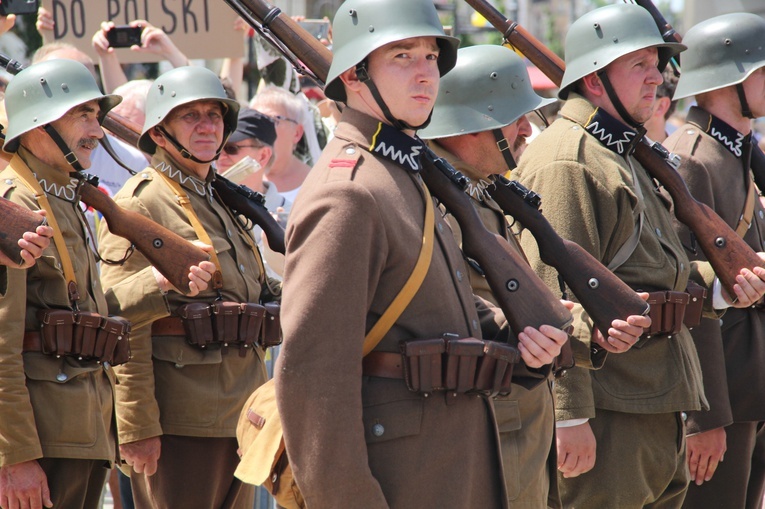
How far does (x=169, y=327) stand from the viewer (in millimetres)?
5176

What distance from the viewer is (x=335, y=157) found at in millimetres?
3359

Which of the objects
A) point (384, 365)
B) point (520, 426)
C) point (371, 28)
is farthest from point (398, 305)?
point (520, 426)

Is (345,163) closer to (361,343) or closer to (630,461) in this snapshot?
(361,343)

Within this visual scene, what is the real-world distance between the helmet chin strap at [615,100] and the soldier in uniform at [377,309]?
1578mm

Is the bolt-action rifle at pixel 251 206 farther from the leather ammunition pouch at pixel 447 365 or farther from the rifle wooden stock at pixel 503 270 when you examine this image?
the leather ammunition pouch at pixel 447 365

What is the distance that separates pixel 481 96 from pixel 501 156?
0.89 ft

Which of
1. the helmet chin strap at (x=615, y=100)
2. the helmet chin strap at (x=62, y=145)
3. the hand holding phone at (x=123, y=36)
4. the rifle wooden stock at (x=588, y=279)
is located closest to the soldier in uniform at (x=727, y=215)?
the helmet chin strap at (x=615, y=100)

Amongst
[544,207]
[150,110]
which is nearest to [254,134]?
[150,110]

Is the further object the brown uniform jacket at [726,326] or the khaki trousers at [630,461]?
the brown uniform jacket at [726,326]

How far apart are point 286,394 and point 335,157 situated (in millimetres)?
756

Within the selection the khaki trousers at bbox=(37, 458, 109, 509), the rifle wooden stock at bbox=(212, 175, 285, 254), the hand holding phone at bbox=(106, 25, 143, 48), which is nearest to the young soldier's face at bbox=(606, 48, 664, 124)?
the rifle wooden stock at bbox=(212, 175, 285, 254)

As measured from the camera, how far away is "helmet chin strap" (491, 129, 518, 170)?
4531mm

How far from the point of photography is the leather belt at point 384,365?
3211 millimetres

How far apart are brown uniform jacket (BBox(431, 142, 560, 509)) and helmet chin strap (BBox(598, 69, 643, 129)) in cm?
93
